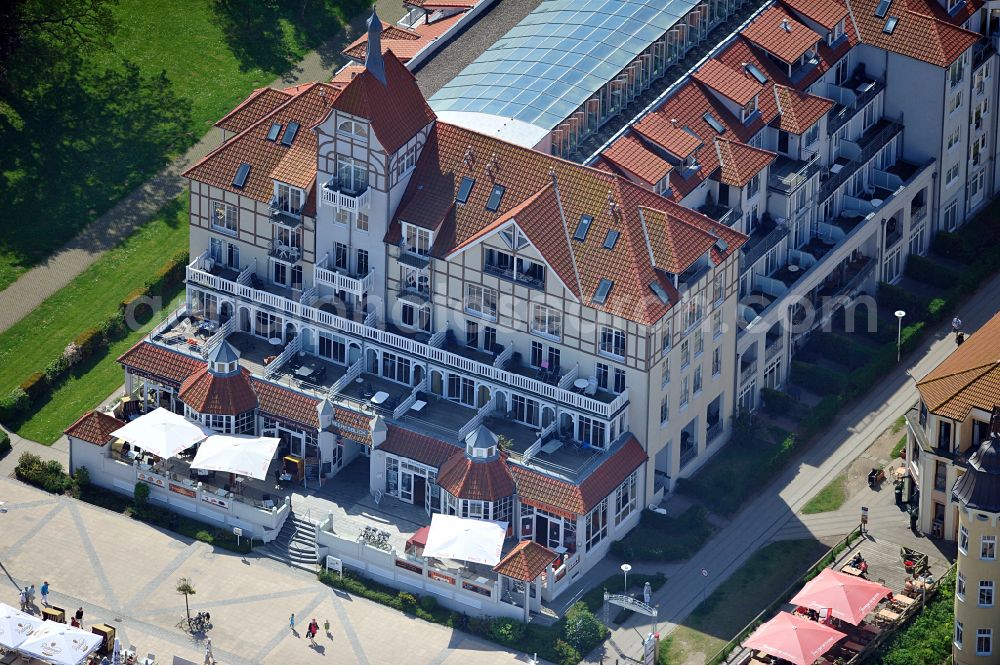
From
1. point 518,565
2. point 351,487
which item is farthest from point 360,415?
point 518,565

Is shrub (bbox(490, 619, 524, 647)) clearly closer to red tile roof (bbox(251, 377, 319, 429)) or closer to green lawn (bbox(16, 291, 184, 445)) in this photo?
red tile roof (bbox(251, 377, 319, 429))

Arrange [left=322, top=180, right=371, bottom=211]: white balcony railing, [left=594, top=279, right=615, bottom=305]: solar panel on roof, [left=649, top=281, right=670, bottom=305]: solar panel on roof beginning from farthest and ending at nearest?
[left=322, top=180, right=371, bottom=211]: white balcony railing
[left=594, top=279, right=615, bottom=305]: solar panel on roof
[left=649, top=281, right=670, bottom=305]: solar panel on roof

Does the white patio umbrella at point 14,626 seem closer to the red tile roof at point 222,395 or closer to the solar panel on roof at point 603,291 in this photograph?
the red tile roof at point 222,395

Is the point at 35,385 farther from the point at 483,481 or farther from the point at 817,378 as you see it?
the point at 817,378

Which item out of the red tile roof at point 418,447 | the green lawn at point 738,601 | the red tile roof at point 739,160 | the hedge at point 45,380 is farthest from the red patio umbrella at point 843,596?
the hedge at point 45,380

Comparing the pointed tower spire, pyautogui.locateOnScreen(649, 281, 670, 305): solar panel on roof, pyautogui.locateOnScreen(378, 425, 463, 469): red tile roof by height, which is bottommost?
pyautogui.locateOnScreen(378, 425, 463, 469): red tile roof

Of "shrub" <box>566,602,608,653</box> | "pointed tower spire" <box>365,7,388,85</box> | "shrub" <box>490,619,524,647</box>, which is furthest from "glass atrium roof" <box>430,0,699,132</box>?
"shrub" <box>490,619,524,647</box>

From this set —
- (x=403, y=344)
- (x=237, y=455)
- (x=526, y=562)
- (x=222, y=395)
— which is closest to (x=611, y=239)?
(x=403, y=344)
